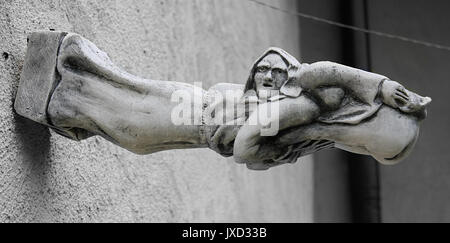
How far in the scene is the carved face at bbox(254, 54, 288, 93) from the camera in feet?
3.02

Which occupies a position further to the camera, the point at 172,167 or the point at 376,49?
the point at 376,49

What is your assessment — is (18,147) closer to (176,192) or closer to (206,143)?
(206,143)

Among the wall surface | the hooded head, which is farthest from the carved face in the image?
the wall surface

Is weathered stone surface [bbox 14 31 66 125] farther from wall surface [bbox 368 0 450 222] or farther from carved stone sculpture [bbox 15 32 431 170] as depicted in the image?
wall surface [bbox 368 0 450 222]

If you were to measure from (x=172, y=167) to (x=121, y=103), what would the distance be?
74 centimetres

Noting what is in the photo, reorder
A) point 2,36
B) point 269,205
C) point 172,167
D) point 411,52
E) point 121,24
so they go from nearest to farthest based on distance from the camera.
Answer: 1. point 2,36
2. point 121,24
3. point 172,167
4. point 269,205
5. point 411,52

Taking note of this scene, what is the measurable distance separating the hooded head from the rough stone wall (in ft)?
1.12

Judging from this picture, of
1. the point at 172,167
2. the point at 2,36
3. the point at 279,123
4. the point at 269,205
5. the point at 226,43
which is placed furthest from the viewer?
the point at 269,205

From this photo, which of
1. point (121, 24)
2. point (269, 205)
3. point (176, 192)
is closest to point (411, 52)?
point (269, 205)

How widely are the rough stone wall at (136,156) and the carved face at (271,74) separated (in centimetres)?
35

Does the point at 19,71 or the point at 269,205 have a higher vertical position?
the point at 19,71

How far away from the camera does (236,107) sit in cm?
93

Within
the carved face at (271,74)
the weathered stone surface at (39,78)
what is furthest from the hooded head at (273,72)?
the weathered stone surface at (39,78)

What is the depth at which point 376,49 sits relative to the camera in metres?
3.46
